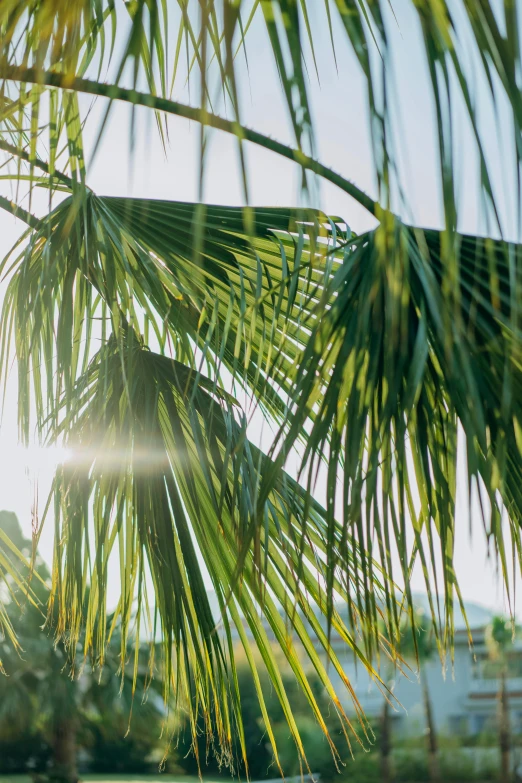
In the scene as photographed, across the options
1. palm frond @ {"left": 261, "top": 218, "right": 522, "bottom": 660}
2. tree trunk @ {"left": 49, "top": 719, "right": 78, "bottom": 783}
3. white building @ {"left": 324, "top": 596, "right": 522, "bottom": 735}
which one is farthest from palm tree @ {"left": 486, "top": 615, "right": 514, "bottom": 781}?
palm frond @ {"left": 261, "top": 218, "right": 522, "bottom": 660}

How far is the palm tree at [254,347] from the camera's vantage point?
1.43 feet

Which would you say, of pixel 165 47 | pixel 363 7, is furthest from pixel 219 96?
pixel 165 47

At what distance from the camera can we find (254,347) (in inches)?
52.4

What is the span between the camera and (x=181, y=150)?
34.3 inches

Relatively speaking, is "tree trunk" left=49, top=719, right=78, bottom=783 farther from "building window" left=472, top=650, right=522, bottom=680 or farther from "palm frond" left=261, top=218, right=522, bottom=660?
"palm frond" left=261, top=218, right=522, bottom=660

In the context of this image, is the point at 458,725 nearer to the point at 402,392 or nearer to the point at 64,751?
the point at 64,751

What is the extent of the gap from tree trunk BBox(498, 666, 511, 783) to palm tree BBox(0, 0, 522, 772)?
2395 centimetres

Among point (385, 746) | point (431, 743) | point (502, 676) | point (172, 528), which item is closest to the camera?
point (172, 528)

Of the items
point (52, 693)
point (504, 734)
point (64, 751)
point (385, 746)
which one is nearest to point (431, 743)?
point (385, 746)

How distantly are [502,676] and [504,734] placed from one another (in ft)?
5.76

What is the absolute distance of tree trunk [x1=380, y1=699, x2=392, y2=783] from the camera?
900 inches

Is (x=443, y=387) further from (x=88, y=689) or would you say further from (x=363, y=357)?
(x=88, y=689)

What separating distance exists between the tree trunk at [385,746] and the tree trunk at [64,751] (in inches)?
359

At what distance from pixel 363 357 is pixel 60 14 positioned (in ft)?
1.14
